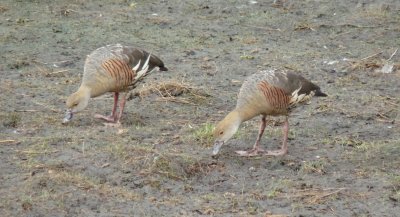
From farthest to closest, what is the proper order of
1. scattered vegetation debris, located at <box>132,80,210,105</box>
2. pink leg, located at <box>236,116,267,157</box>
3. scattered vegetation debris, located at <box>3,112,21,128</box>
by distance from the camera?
scattered vegetation debris, located at <box>132,80,210,105</box>, scattered vegetation debris, located at <box>3,112,21,128</box>, pink leg, located at <box>236,116,267,157</box>

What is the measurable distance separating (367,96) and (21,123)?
4.26 metres

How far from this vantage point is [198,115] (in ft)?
30.9

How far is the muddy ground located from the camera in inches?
272

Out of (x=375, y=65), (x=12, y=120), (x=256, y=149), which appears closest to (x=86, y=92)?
(x=12, y=120)

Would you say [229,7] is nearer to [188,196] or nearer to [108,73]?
[108,73]

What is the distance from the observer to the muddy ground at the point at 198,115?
272 inches

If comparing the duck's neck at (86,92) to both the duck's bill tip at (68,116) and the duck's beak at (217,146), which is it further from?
the duck's beak at (217,146)

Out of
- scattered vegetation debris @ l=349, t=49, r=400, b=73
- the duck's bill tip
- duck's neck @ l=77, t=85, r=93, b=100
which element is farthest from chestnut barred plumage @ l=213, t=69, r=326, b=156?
scattered vegetation debris @ l=349, t=49, r=400, b=73

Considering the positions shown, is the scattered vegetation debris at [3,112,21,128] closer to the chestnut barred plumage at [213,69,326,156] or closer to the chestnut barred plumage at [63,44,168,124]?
the chestnut barred plumage at [63,44,168,124]

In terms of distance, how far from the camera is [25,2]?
14234mm

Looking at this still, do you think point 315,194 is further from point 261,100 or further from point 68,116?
point 68,116

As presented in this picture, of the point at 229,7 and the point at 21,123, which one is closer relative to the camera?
the point at 21,123

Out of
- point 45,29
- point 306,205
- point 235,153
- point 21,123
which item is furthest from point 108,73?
point 45,29

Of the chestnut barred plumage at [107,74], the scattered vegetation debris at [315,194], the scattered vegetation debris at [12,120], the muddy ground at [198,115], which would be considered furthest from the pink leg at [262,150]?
the scattered vegetation debris at [12,120]
